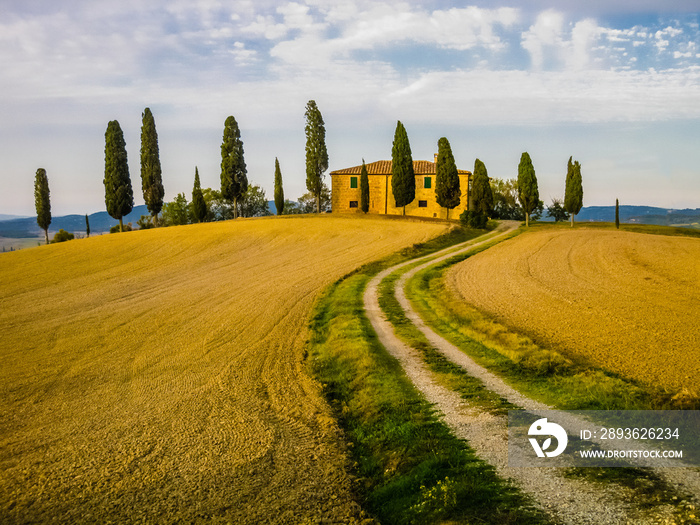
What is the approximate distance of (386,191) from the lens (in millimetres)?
74938

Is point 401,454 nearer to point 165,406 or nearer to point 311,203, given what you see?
point 165,406

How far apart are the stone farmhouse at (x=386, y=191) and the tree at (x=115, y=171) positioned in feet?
96.0

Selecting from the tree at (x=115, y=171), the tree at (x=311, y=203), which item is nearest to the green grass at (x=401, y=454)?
the tree at (x=115, y=171)

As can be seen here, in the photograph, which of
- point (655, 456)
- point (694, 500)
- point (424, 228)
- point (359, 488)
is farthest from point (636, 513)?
point (424, 228)

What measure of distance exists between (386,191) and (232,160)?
22.8 m

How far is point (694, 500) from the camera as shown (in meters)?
5.84

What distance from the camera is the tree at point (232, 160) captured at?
67062mm

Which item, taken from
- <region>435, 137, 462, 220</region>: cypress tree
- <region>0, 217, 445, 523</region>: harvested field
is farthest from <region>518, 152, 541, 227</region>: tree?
<region>0, 217, 445, 523</region>: harvested field

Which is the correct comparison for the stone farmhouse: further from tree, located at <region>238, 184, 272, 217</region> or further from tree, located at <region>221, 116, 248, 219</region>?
tree, located at <region>238, 184, 272, 217</region>

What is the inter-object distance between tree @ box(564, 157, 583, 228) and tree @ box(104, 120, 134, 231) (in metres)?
56.7

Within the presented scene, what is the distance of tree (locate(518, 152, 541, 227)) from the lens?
63.1 metres

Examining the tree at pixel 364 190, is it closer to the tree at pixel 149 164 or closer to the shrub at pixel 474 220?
the shrub at pixel 474 220

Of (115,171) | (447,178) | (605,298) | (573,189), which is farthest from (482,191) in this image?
(605,298)

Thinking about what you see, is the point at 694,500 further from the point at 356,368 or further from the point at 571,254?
the point at 571,254
